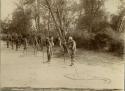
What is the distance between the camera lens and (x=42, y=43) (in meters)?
2.07

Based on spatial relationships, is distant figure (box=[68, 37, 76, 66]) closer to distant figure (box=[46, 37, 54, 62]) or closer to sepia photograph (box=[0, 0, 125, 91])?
sepia photograph (box=[0, 0, 125, 91])

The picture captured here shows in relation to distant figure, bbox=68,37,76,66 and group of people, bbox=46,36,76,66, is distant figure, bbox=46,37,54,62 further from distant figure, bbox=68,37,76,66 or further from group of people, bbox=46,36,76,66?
distant figure, bbox=68,37,76,66

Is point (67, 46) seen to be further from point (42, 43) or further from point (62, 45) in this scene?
point (42, 43)

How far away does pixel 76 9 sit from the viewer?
81.3 inches

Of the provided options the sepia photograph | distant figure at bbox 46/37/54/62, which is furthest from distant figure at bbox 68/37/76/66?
distant figure at bbox 46/37/54/62

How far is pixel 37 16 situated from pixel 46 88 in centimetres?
54

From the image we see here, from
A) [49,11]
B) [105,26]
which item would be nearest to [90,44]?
[105,26]

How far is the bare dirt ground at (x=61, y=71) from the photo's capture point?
6.61 feet

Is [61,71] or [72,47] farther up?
[72,47]

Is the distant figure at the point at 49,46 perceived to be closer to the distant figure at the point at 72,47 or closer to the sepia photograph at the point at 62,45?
the sepia photograph at the point at 62,45

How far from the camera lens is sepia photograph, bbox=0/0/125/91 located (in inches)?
79.3

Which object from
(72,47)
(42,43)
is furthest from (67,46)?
(42,43)

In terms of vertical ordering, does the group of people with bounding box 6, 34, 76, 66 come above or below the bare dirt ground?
above

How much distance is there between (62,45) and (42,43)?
0.50 ft
